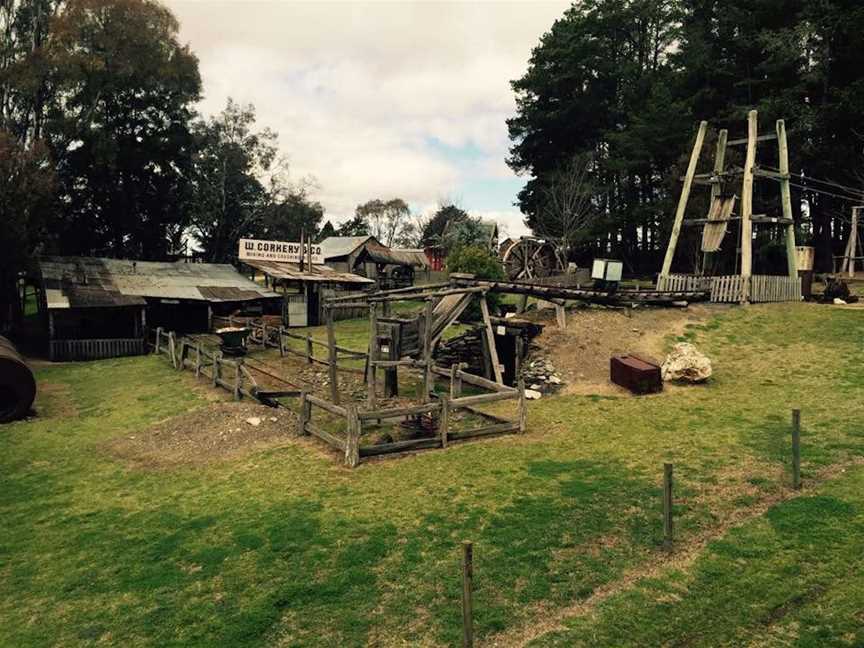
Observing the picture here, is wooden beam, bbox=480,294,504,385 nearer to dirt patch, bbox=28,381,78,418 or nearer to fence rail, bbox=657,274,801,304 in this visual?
fence rail, bbox=657,274,801,304

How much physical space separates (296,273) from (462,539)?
27289mm

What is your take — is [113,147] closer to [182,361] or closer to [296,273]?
[296,273]

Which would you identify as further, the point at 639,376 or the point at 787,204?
the point at 787,204

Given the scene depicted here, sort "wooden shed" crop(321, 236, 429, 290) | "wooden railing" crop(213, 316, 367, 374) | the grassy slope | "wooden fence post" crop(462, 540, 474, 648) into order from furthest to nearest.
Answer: "wooden shed" crop(321, 236, 429, 290) < "wooden railing" crop(213, 316, 367, 374) < the grassy slope < "wooden fence post" crop(462, 540, 474, 648)

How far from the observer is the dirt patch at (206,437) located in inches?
478

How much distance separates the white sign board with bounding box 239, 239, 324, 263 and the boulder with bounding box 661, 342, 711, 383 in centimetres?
2424

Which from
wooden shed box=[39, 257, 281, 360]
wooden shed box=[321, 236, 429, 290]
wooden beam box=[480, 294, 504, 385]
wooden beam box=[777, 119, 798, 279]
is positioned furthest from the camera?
wooden shed box=[321, 236, 429, 290]

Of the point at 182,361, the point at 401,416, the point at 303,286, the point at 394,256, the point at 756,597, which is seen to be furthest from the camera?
the point at 394,256

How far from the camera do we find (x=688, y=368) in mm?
16000

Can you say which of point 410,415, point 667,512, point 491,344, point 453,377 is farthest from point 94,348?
point 667,512

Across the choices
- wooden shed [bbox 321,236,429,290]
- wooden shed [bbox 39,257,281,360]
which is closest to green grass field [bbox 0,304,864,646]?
wooden shed [bbox 39,257,281,360]

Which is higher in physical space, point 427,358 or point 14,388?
point 427,358

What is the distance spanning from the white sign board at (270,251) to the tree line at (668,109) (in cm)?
2167

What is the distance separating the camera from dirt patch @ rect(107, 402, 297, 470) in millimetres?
12148
